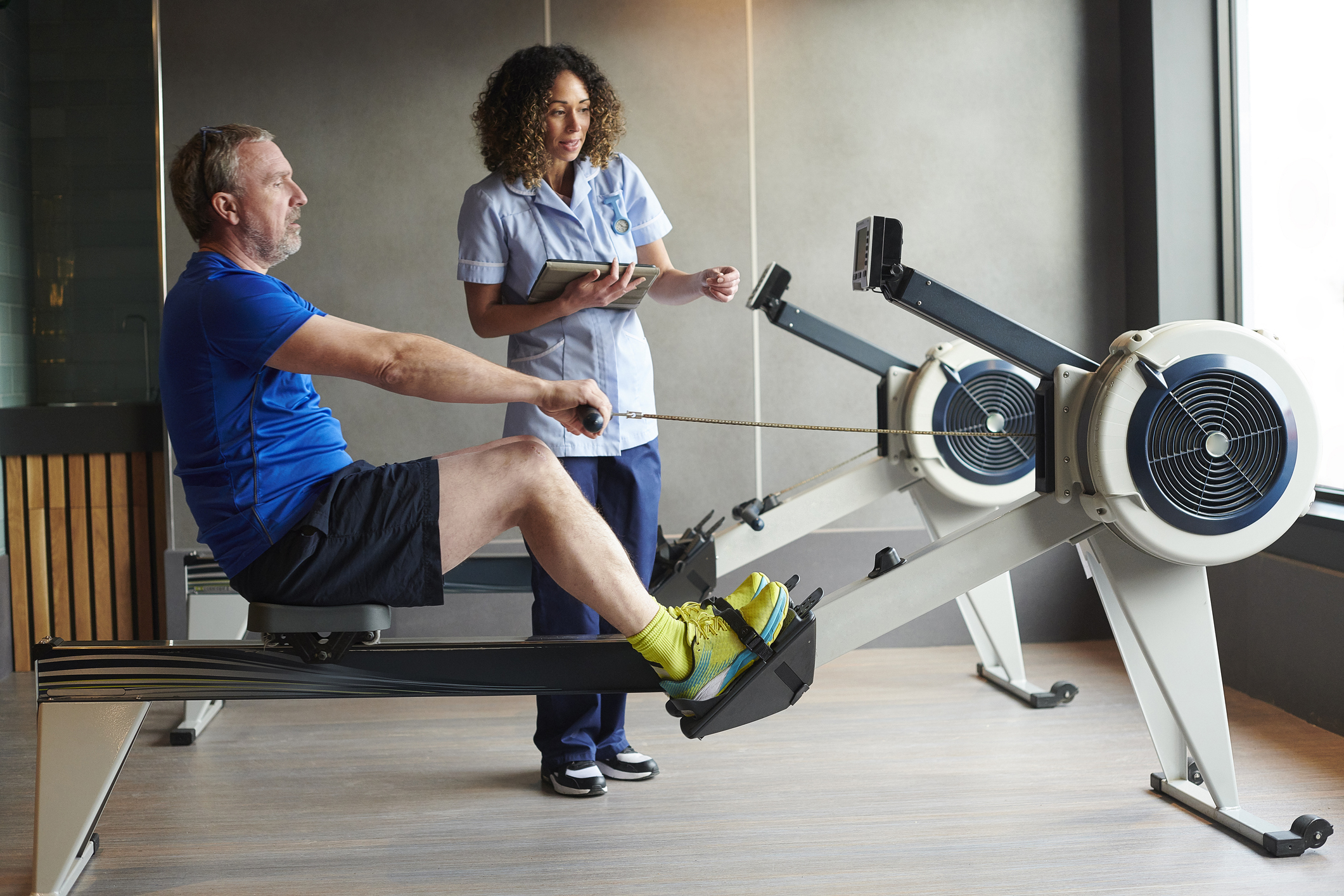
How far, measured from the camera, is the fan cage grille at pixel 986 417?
2955mm

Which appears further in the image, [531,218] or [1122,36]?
[1122,36]

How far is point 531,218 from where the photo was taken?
8.04 ft

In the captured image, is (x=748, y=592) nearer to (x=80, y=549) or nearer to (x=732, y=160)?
(x=732, y=160)

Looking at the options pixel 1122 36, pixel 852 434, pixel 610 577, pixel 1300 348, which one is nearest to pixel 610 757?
pixel 610 577

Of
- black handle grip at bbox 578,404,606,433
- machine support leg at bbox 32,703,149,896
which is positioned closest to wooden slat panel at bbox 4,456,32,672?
machine support leg at bbox 32,703,149,896

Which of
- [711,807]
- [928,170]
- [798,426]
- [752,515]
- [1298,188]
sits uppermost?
[928,170]

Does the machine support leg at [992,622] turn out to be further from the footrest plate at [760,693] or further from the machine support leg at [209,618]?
the machine support leg at [209,618]

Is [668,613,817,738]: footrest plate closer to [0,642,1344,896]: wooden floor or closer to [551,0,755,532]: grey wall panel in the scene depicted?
[0,642,1344,896]: wooden floor

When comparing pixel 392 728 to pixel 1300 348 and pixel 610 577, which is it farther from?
pixel 1300 348

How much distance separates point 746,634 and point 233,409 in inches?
37.4

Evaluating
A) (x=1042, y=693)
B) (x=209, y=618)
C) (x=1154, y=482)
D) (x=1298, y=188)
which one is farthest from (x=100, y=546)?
(x=1298, y=188)

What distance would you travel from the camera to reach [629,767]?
2.52 metres

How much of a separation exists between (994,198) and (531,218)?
2.14m

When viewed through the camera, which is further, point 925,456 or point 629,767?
point 925,456
